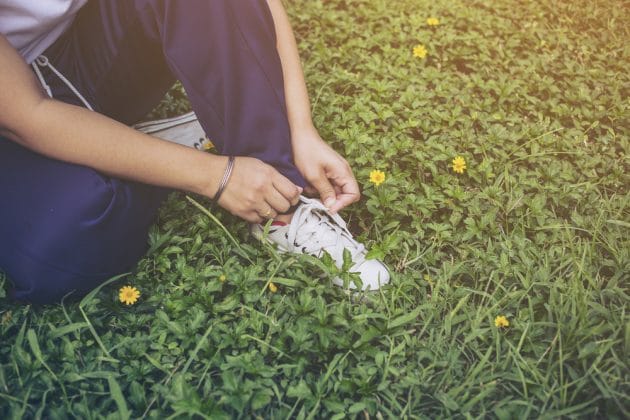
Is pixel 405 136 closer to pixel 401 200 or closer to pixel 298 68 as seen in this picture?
pixel 401 200

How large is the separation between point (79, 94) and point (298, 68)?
75 centimetres

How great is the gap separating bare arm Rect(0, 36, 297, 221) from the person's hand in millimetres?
145

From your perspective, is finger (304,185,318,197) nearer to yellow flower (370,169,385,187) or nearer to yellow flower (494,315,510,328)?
yellow flower (370,169,385,187)

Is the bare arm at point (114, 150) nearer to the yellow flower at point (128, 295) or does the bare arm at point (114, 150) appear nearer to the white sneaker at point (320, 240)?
the white sneaker at point (320, 240)

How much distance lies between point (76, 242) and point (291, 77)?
0.91 m

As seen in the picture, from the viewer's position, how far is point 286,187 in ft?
5.81

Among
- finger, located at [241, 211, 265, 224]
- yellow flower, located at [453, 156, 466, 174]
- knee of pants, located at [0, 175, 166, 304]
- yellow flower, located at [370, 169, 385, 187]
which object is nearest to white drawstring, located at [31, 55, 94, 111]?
knee of pants, located at [0, 175, 166, 304]

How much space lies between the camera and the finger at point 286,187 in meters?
1.76

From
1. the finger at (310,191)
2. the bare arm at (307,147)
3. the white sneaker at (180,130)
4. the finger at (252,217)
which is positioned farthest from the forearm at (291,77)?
the white sneaker at (180,130)

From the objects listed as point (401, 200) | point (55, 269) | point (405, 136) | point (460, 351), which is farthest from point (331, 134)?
point (55, 269)

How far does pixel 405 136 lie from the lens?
2.36 m

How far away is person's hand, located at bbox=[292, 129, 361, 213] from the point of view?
1891 mm

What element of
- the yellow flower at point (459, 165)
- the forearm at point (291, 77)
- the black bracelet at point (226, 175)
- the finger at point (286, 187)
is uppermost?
the forearm at point (291, 77)

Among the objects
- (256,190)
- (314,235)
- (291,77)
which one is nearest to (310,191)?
(314,235)
